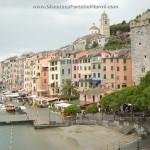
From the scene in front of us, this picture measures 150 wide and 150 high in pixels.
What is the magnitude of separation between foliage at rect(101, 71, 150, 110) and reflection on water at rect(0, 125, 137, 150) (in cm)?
338

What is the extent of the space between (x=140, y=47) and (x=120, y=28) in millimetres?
80131

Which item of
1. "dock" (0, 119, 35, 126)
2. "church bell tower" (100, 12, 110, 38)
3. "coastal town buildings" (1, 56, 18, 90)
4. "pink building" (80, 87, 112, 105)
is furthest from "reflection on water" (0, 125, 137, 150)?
"church bell tower" (100, 12, 110, 38)

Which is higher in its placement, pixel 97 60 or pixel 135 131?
pixel 97 60

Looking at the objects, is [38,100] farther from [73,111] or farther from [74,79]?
[73,111]

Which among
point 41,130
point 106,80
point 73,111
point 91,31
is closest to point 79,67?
point 106,80

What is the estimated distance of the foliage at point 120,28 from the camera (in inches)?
6004

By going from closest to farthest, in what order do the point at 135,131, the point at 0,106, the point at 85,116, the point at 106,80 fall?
1. the point at 135,131
2. the point at 85,116
3. the point at 106,80
4. the point at 0,106

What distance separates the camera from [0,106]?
97.8 metres

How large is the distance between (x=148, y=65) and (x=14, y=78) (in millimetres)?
85168

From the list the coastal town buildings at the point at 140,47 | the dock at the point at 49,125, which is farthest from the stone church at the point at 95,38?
the dock at the point at 49,125

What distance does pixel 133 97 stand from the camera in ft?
169

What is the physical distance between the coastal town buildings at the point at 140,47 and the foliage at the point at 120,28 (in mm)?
72022

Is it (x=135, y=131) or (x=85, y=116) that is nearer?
(x=135, y=131)

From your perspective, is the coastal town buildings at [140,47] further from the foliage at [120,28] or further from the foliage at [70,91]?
the foliage at [120,28]
